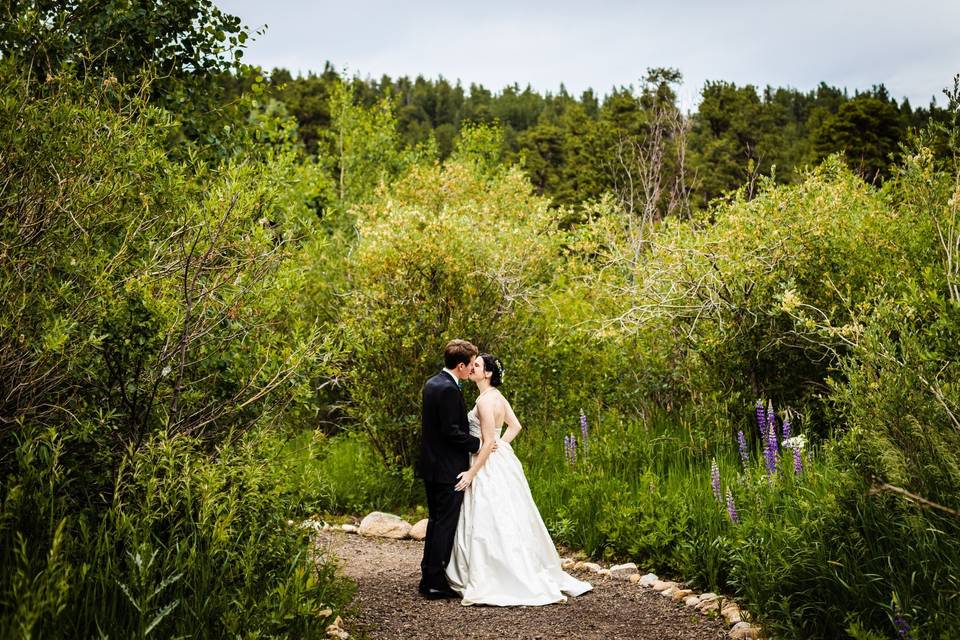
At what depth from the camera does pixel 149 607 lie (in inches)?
144

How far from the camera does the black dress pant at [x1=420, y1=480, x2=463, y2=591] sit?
6105mm

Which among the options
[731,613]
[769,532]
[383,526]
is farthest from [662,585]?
[383,526]

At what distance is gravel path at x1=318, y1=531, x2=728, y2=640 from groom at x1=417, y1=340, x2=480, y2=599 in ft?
0.93

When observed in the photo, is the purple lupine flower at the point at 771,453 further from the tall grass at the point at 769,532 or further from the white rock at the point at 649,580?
the white rock at the point at 649,580

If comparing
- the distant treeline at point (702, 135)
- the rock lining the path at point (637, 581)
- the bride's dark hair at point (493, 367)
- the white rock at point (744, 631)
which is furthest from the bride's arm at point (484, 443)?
the distant treeline at point (702, 135)

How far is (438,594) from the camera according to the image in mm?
6086

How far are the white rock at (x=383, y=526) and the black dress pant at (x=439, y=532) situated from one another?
2128 mm

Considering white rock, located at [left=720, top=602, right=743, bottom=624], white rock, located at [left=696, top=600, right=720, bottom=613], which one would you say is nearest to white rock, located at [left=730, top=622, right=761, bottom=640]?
white rock, located at [left=720, top=602, right=743, bottom=624]

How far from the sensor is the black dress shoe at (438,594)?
6.08 m

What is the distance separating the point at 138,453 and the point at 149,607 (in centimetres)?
76

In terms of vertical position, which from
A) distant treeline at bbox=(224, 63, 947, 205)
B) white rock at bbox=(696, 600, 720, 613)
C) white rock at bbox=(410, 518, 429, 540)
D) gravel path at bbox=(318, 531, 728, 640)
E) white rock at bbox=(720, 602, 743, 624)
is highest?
distant treeline at bbox=(224, 63, 947, 205)

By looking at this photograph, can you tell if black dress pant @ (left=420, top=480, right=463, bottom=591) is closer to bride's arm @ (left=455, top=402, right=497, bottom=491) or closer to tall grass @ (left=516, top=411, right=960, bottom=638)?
bride's arm @ (left=455, top=402, right=497, bottom=491)

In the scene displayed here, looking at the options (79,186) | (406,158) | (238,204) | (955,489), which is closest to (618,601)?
(955,489)

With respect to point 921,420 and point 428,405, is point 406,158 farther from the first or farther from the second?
point 921,420
